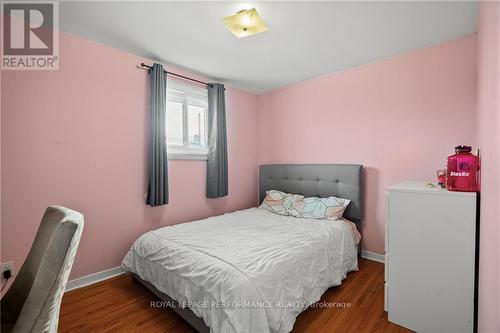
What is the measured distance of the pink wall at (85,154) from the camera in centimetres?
191

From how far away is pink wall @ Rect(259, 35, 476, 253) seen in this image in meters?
2.26

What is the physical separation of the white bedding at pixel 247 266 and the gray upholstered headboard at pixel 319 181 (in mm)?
400

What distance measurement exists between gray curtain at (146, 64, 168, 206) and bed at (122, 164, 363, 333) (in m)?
0.52

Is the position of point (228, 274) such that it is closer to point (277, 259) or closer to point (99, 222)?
point (277, 259)

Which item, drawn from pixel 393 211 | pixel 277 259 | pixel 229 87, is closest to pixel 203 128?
pixel 229 87

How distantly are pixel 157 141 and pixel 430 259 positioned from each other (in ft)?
8.72

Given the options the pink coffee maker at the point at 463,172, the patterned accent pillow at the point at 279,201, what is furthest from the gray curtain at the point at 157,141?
the pink coffee maker at the point at 463,172

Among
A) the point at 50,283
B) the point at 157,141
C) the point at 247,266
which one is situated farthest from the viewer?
the point at 157,141

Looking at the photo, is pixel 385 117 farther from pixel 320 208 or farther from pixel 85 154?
pixel 85 154

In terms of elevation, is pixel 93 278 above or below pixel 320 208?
below

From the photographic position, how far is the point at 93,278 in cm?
231

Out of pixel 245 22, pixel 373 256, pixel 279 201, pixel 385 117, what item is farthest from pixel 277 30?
pixel 373 256

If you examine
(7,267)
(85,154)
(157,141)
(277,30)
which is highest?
(277,30)

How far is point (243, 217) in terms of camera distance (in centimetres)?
288
